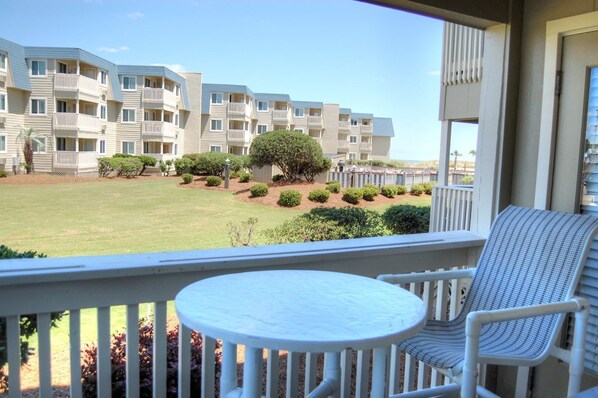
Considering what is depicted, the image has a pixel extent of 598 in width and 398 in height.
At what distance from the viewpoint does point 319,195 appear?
12109 mm

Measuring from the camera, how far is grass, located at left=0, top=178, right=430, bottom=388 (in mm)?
10414

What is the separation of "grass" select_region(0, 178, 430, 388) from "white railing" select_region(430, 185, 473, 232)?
389 cm

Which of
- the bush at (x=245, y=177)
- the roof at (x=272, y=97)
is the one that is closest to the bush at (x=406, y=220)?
the bush at (x=245, y=177)

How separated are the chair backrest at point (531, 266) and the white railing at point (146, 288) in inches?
9.1

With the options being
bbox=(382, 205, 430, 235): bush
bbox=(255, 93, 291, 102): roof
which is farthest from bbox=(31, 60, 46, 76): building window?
bbox=(382, 205, 430, 235): bush

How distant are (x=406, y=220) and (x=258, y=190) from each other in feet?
19.8

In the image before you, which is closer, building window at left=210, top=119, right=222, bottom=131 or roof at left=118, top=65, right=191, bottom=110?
roof at left=118, top=65, right=191, bottom=110

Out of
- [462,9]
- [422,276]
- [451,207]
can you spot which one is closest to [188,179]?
[451,207]

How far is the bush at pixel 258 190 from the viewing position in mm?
12758

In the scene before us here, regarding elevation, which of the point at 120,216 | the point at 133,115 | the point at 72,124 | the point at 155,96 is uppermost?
the point at 155,96

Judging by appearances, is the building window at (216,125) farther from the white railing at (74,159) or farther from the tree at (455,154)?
the tree at (455,154)

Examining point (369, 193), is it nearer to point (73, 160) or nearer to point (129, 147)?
point (73, 160)

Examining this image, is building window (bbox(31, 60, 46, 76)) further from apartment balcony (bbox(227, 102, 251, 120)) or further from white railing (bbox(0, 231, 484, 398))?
white railing (bbox(0, 231, 484, 398))

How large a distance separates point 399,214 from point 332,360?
21.3ft
